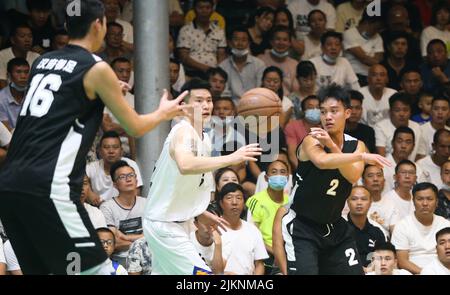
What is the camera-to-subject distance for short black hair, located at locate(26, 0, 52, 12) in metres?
12.0

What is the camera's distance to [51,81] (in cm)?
585

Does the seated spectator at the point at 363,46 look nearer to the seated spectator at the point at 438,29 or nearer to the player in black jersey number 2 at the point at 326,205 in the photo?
the seated spectator at the point at 438,29

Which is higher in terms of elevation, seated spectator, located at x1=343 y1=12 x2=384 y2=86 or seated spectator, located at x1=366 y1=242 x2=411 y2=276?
seated spectator, located at x1=343 y1=12 x2=384 y2=86

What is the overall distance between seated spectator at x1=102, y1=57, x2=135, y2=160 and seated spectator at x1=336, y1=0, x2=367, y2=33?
10.8 feet

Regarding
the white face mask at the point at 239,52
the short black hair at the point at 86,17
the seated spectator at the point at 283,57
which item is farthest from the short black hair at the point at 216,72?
the short black hair at the point at 86,17

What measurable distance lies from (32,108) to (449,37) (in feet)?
28.5

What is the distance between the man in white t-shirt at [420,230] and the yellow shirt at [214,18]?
11.9 feet

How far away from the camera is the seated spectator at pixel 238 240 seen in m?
9.77

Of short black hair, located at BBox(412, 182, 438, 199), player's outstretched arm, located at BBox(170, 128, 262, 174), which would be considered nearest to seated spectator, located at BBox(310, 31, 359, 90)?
short black hair, located at BBox(412, 182, 438, 199)

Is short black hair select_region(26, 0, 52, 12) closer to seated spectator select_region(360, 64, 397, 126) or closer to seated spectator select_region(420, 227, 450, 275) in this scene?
seated spectator select_region(360, 64, 397, 126)

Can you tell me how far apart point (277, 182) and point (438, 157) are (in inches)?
96.6

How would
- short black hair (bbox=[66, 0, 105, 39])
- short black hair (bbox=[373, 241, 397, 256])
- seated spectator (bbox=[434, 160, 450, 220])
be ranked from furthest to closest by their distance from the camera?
1. seated spectator (bbox=[434, 160, 450, 220])
2. short black hair (bbox=[373, 241, 397, 256])
3. short black hair (bbox=[66, 0, 105, 39])

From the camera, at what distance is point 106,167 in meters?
10.7

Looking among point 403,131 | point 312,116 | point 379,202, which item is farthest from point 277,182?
point 403,131
